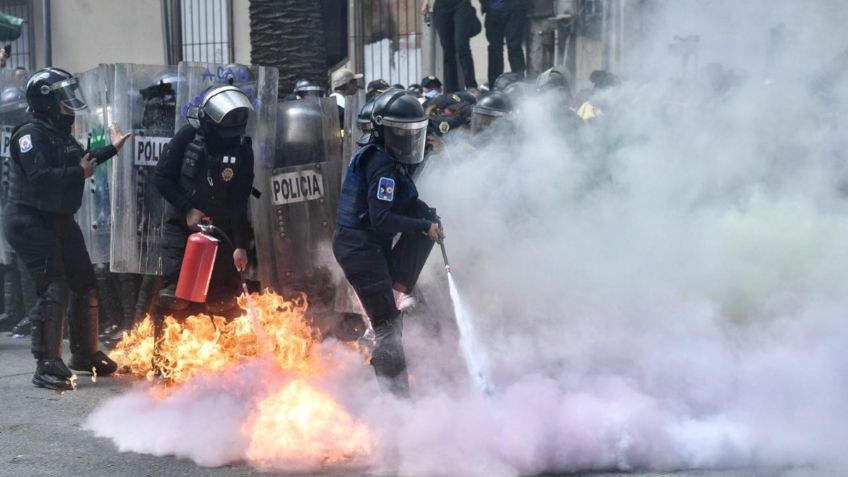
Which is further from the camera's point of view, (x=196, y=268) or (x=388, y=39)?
(x=388, y=39)

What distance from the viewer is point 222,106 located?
21.4ft

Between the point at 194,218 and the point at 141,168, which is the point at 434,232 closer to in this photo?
the point at 194,218

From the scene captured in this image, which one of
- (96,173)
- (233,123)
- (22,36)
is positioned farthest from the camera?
(22,36)

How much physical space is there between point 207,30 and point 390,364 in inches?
552

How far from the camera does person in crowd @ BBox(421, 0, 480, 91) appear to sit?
1197 centimetres

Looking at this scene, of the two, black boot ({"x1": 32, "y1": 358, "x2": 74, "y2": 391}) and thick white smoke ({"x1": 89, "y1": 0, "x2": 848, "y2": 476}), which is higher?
thick white smoke ({"x1": 89, "y1": 0, "x2": 848, "y2": 476})

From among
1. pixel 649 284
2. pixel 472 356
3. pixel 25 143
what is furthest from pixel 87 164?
pixel 649 284

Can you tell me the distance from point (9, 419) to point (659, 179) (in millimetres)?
3901

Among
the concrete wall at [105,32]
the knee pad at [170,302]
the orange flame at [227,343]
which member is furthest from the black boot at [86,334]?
the concrete wall at [105,32]

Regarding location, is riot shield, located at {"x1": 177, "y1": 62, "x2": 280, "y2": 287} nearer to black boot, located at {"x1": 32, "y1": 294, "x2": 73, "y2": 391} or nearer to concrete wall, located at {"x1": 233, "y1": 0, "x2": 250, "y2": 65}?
black boot, located at {"x1": 32, "y1": 294, "x2": 73, "y2": 391}

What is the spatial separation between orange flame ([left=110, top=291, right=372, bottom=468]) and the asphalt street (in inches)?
7.7

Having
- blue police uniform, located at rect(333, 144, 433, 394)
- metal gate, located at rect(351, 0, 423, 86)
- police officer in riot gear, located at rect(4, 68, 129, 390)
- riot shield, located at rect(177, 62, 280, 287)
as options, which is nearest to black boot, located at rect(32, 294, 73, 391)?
police officer in riot gear, located at rect(4, 68, 129, 390)

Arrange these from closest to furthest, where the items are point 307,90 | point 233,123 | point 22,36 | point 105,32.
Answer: point 233,123
point 307,90
point 105,32
point 22,36

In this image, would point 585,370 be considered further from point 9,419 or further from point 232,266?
point 9,419
